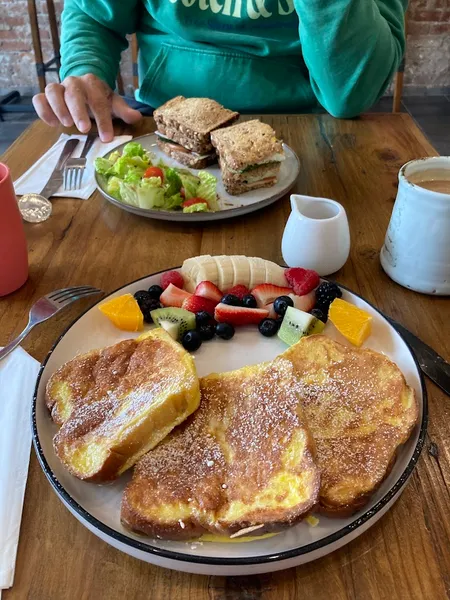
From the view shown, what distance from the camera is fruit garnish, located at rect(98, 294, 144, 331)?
122cm

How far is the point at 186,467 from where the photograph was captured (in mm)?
833

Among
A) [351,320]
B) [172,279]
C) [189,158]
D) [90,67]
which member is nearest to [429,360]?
[351,320]

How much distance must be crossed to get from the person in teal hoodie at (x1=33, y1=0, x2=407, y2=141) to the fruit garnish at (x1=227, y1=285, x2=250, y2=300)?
1.04 meters

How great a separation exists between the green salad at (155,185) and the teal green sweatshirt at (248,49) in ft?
2.23

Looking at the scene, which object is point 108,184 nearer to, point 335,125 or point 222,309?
point 222,309

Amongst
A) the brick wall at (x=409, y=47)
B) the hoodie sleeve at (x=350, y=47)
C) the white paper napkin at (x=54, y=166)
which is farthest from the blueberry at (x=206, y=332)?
the brick wall at (x=409, y=47)

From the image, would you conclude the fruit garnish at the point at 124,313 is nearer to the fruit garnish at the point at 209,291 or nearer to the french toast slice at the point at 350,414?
the fruit garnish at the point at 209,291

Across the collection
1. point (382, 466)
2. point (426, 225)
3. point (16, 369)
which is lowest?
point (16, 369)

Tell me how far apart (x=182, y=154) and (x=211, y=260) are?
782mm

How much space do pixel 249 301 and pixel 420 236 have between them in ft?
1.45

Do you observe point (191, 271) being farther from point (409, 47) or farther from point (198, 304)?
point (409, 47)

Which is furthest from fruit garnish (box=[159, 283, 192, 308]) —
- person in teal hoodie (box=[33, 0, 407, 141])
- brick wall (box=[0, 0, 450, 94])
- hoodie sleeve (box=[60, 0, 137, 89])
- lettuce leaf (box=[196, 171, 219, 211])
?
brick wall (box=[0, 0, 450, 94])

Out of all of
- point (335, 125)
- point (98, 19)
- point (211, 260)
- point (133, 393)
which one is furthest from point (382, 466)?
point (98, 19)

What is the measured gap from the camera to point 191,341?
117cm
